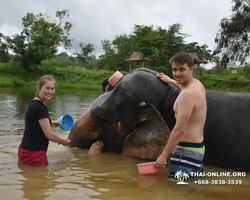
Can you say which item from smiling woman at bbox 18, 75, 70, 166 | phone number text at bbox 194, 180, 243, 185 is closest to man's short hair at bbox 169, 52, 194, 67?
phone number text at bbox 194, 180, 243, 185

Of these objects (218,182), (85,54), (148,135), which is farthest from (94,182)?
(85,54)

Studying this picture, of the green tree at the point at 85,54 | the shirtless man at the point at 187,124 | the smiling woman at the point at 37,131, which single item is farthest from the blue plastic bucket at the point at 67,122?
the green tree at the point at 85,54

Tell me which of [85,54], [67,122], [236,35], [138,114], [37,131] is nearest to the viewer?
[37,131]

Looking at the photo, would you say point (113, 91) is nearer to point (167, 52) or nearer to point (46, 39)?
point (167, 52)

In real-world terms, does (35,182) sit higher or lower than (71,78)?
lower

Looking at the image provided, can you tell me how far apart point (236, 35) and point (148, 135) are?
100 feet

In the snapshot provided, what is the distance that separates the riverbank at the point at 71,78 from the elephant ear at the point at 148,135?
24888 millimetres

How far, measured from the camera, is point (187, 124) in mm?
3006

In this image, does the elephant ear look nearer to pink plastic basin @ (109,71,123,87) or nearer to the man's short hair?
pink plastic basin @ (109,71,123,87)

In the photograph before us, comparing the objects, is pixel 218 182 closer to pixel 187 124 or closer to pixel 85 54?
pixel 187 124

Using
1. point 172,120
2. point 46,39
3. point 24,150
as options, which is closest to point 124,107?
point 172,120

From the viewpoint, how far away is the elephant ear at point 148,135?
3.89m

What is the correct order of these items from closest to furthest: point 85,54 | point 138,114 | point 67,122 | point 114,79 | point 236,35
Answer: point 138,114, point 114,79, point 67,122, point 236,35, point 85,54

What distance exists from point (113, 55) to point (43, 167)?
53683 millimetres
